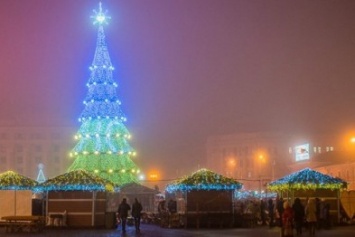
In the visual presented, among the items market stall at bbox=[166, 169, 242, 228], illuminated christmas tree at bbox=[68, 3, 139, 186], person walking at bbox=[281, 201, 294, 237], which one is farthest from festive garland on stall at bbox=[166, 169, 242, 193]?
illuminated christmas tree at bbox=[68, 3, 139, 186]

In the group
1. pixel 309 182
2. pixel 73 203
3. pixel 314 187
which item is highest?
pixel 309 182

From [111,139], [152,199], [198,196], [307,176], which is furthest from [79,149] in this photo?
[307,176]

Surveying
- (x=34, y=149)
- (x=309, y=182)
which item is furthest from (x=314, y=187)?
(x=34, y=149)

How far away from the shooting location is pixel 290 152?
117438 millimetres

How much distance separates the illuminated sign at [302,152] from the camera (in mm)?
104875

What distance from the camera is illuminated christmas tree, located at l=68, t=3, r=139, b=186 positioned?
1935 inches

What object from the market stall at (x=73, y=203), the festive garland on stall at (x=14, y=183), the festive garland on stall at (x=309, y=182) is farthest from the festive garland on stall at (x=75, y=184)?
the festive garland on stall at (x=309, y=182)

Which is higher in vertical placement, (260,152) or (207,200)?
(260,152)

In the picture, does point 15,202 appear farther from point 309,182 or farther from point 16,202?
point 309,182

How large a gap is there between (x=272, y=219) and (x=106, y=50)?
74.7 feet

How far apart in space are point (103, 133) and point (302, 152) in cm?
6236

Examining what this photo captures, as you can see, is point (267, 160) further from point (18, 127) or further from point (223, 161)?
point (18, 127)

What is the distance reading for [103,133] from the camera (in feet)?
162

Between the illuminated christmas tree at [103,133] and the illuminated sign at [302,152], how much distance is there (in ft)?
193
